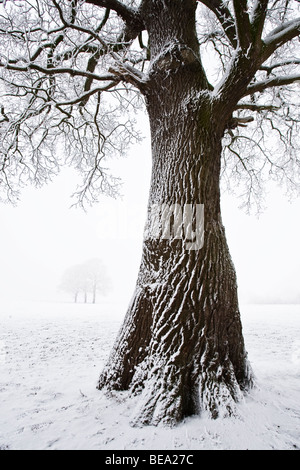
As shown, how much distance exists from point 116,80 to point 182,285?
311 centimetres

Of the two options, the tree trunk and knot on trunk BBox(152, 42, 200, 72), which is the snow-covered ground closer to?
the tree trunk

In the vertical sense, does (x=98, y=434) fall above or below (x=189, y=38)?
below

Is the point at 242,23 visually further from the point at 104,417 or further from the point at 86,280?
the point at 86,280

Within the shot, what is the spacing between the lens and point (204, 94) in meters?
2.82

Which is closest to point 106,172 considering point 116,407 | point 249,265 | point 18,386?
point 18,386

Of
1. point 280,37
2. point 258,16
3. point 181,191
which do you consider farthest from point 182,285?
point 280,37

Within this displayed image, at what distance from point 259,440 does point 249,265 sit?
184ft

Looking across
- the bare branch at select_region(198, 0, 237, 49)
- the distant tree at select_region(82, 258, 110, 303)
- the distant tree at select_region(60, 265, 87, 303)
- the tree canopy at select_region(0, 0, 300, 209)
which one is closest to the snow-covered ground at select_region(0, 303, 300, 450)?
the tree canopy at select_region(0, 0, 300, 209)

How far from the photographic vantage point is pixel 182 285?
7.96 ft

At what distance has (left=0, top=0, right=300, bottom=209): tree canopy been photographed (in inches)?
109

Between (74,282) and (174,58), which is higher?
(174,58)

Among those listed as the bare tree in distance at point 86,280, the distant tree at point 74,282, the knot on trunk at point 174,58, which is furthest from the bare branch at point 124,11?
the distant tree at point 74,282
